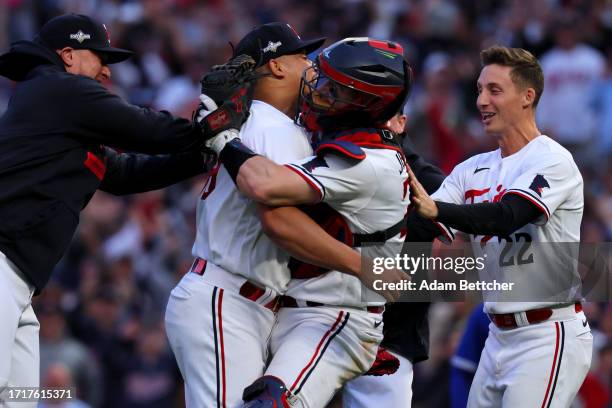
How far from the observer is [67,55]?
18.9 ft

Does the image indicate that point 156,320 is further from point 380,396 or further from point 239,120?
point 239,120

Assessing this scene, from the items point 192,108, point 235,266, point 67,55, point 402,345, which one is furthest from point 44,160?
point 192,108

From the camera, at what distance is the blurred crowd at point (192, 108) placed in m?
9.88

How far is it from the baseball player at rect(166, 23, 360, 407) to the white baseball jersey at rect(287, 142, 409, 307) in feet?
0.49

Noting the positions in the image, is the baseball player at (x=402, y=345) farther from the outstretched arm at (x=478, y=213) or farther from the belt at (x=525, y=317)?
the outstretched arm at (x=478, y=213)

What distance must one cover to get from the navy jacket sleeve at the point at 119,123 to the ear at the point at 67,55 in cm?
23

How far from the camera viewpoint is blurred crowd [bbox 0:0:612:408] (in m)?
9.88

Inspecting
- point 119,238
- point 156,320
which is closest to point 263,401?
point 156,320

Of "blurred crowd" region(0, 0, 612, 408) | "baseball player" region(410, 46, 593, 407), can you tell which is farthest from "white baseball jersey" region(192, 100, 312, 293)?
"blurred crowd" region(0, 0, 612, 408)

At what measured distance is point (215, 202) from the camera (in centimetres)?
526

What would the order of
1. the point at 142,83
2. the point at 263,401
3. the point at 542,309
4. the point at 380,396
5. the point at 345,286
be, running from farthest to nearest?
the point at 142,83
the point at 380,396
the point at 542,309
the point at 345,286
the point at 263,401

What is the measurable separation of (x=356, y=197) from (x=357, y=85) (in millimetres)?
485

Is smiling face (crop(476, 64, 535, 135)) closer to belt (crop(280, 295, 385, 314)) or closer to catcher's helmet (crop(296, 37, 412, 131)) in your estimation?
catcher's helmet (crop(296, 37, 412, 131))

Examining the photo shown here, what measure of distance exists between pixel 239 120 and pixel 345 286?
0.87 meters
